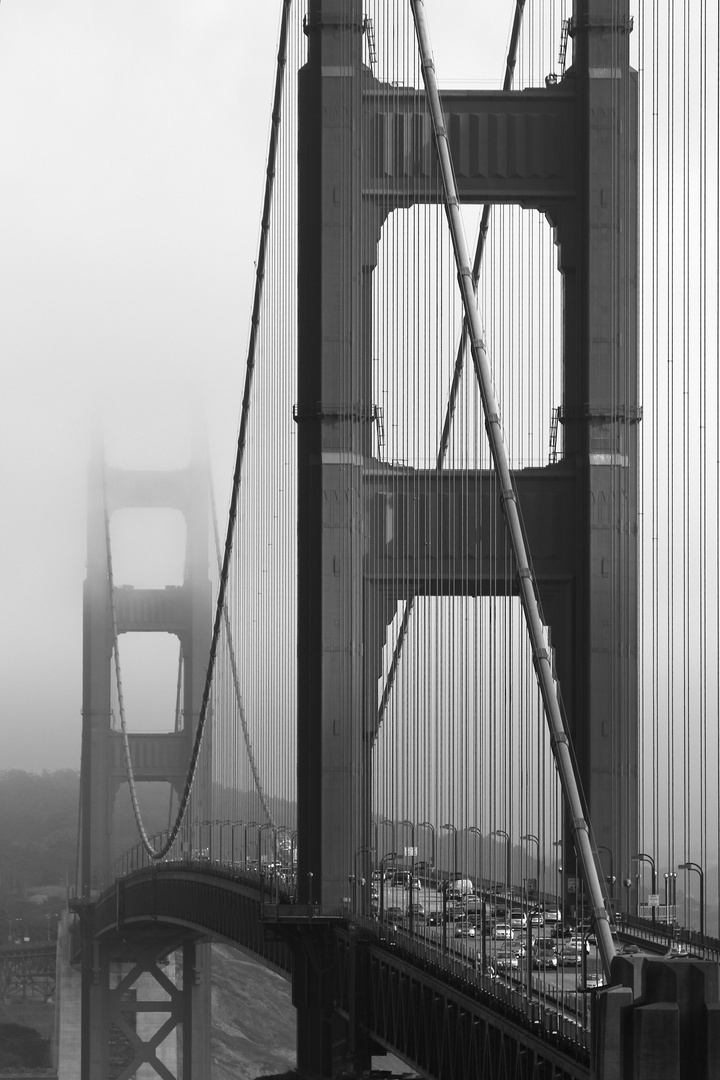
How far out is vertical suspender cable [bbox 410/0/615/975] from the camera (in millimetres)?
13197

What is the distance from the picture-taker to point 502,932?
15094 mm

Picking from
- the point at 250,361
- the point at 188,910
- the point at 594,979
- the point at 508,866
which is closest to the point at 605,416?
the point at 508,866

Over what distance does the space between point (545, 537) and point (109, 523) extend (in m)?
36.2

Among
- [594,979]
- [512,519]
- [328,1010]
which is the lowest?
[328,1010]

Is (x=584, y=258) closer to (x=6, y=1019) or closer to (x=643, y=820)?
(x=643, y=820)

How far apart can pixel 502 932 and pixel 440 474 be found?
4.85m

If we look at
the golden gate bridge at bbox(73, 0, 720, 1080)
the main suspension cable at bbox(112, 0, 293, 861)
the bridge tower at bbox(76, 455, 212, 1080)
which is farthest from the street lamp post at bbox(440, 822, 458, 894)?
the bridge tower at bbox(76, 455, 212, 1080)

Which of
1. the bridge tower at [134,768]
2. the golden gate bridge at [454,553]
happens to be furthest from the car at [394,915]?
the bridge tower at [134,768]

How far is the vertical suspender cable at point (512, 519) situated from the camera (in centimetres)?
1320

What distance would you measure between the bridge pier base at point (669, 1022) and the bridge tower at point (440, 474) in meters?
7.86

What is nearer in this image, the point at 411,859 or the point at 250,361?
the point at 411,859

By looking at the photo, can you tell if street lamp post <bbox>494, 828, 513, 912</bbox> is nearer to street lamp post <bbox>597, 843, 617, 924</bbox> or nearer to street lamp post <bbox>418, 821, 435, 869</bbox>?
street lamp post <bbox>597, 843, 617, 924</bbox>

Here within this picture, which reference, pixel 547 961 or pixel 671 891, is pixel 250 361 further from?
pixel 671 891

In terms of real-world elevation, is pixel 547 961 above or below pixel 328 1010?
above
